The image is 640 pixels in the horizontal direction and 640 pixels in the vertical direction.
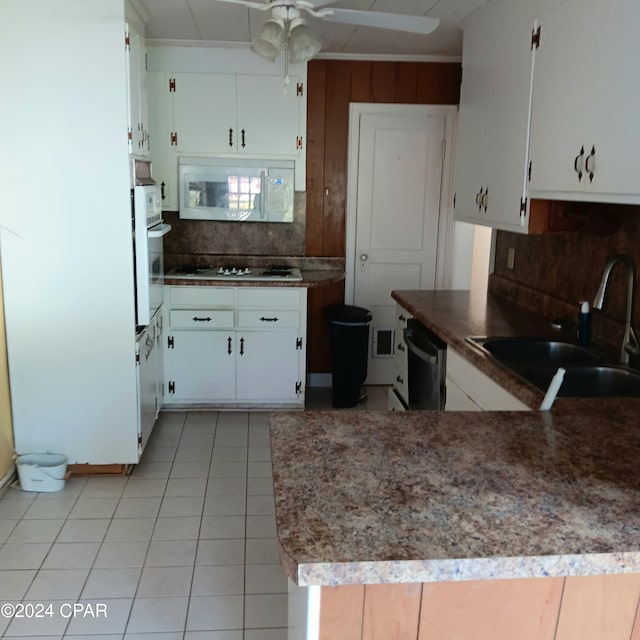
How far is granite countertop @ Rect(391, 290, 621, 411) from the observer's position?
76.5 inches

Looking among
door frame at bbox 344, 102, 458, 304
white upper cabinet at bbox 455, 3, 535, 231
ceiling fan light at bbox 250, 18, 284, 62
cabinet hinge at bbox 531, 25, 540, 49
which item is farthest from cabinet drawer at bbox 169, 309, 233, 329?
cabinet hinge at bbox 531, 25, 540, 49

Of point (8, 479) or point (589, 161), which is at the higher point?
point (589, 161)

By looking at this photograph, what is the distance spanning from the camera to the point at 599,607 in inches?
46.8

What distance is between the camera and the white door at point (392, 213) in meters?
4.60

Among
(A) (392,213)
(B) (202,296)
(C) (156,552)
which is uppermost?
(A) (392,213)

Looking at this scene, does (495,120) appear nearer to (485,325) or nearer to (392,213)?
(485,325)

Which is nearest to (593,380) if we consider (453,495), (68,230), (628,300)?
(628,300)

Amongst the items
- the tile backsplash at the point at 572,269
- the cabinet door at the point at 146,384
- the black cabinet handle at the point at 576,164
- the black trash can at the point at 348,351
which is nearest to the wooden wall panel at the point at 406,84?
the tile backsplash at the point at 572,269

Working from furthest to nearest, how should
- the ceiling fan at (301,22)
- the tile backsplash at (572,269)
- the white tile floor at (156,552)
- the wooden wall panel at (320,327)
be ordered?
1. the wooden wall panel at (320,327)
2. the tile backsplash at (572,269)
3. the ceiling fan at (301,22)
4. the white tile floor at (156,552)

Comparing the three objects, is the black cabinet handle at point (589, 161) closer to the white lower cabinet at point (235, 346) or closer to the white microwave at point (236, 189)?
the white lower cabinet at point (235, 346)

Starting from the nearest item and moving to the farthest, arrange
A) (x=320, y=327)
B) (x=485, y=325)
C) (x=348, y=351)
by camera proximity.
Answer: (x=485, y=325) < (x=348, y=351) < (x=320, y=327)

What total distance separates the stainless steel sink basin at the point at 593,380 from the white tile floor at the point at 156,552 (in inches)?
49.6

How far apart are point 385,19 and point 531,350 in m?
1.42

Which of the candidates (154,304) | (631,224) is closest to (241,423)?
(154,304)
